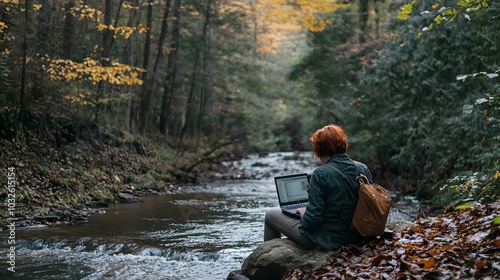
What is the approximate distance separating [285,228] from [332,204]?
2.62 ft

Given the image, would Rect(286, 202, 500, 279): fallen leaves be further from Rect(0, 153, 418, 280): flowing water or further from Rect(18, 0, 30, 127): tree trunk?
Rect(18, 0, 30, 127): tree trunk

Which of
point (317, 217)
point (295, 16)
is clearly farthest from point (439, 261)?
point (295, 16)

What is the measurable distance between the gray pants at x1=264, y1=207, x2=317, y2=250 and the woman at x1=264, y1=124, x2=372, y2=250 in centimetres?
1

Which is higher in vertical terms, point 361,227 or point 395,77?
point 395,77

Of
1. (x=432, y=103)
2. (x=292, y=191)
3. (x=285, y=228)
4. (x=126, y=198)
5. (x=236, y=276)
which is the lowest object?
(x=126, y=198)

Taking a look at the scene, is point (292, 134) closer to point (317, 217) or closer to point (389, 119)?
point (389, 119)

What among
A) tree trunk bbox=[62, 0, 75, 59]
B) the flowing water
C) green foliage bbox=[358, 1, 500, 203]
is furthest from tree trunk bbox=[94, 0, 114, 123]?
green foliage bbox=[358, 1, 500, 203]

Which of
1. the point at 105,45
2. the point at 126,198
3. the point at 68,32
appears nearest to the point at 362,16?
the point at 105,45

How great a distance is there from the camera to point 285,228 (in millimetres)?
6023

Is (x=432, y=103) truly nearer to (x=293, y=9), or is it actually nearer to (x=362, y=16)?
(x=293, y=9)

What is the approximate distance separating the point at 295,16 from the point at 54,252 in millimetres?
15995

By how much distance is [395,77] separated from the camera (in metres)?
16.1

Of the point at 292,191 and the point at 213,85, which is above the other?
the point at 213,85

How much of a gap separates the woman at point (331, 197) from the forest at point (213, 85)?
5.97ft
